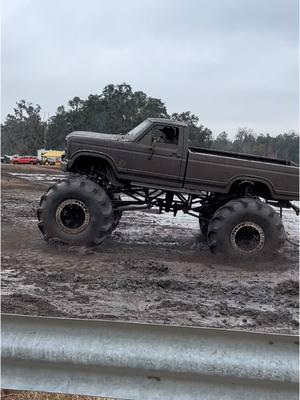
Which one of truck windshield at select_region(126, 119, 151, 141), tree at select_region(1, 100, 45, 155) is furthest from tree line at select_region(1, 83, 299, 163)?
truck windshield at select_region(126, 119, 151, 141)

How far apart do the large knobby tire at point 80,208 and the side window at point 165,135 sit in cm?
127

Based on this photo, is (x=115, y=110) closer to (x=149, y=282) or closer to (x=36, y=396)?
(x=149, y=282)

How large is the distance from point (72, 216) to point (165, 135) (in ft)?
6.87

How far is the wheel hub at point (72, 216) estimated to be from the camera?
28.8ft

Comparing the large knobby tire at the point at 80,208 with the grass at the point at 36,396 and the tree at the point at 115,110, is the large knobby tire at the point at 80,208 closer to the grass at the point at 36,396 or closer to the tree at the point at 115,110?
the grass at the point at 36,396

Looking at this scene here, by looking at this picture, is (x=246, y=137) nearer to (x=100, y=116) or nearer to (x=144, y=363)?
(x=100, y=116)

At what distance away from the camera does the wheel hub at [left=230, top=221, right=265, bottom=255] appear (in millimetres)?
8656

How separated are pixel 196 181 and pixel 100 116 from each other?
53081 millimetres

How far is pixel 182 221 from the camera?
517 inches

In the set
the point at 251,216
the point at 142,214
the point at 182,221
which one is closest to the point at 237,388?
the point at 251,216

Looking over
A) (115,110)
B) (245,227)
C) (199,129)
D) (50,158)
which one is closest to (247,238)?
(245,227)

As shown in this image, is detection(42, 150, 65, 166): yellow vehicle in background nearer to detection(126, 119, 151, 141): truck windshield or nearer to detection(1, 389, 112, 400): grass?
detection(126, 119, 151, 141): truck windshield

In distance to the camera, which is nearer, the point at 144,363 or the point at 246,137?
the point at 144,363

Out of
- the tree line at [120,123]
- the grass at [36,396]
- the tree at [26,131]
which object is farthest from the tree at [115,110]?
the grass at [36,396]
